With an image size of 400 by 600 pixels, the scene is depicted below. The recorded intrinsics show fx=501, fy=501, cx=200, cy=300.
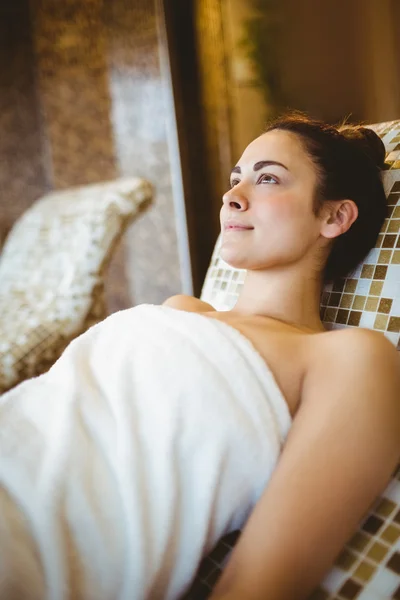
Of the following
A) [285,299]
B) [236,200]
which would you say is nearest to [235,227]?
[236,200]

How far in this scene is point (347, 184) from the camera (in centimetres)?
112

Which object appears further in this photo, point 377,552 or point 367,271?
point 367,271

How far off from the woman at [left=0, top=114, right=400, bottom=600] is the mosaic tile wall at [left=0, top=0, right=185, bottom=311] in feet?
7.85

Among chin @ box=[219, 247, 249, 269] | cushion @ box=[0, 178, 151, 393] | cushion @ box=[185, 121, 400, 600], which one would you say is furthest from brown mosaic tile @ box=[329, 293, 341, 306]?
cushion @ box=[0, 178, 151, 393]

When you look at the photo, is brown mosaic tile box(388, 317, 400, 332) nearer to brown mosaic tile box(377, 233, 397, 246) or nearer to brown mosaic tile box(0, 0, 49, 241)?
brown mosaic tile box(377, 233, 397, 246)

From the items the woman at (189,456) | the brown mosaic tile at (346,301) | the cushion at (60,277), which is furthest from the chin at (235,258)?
the cushion at (60,277)

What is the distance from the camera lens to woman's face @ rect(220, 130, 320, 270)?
1.04 metres

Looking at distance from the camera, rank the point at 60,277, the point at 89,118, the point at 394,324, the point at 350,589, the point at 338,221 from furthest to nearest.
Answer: the point at 89,118 → the point at 60,277 → the point at 338,221 → the point at 394,324 → the point at 350,589

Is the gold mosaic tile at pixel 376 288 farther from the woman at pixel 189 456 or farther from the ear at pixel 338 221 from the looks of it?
the woman at pixel 189 456

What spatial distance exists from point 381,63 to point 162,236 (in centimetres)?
164

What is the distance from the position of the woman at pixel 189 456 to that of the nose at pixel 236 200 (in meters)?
0.25

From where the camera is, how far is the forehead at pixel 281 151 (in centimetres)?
109

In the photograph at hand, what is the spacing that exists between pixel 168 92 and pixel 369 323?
2.46m

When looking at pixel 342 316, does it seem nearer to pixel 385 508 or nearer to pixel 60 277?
pixel 385 508
